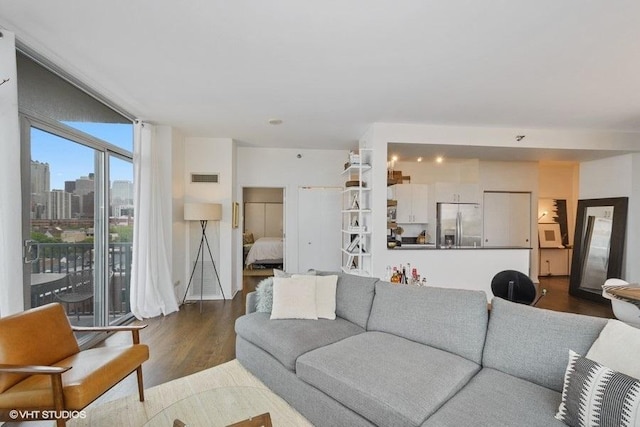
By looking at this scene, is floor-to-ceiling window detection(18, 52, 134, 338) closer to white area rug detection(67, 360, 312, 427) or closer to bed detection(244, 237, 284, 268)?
white area rug detection(67, 360, 312, 427)

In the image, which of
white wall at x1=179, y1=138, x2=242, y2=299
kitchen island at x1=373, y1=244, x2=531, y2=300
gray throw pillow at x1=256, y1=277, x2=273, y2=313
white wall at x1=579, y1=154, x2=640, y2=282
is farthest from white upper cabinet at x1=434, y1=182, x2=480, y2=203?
gray throw pillow at x1=256, y1=277, x2=273, y2=313

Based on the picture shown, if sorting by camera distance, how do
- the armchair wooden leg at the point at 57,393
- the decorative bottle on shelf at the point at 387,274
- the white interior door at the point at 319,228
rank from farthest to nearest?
the white interior door at the point at 319,228 → the decorative bottle on shelf at the point at 387,274 → the armchair wooden leg at the point at 57,393

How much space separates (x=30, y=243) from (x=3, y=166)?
0.76 meters

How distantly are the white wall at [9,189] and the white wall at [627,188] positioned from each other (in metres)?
7.65

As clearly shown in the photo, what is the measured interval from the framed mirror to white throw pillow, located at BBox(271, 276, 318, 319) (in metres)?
5.31

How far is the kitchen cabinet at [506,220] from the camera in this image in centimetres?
636

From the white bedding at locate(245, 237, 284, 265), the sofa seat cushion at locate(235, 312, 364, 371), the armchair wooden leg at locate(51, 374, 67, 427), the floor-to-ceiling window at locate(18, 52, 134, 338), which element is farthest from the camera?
the white bedding at locate(245, 237, 284, 265)

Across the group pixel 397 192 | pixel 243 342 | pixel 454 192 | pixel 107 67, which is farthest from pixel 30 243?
pixel 454 192

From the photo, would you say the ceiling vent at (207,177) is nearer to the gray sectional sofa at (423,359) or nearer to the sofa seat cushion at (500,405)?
the gray sectional sofa at (423,359)

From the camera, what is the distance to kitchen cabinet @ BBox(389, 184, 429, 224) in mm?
6473

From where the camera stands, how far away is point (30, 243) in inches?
92.2

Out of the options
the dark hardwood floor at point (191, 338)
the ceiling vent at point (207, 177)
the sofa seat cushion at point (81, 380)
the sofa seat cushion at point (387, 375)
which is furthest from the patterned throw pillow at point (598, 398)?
the ceiling vent at point (207, 177)

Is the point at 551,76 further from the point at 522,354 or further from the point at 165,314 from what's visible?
the point at 165,314

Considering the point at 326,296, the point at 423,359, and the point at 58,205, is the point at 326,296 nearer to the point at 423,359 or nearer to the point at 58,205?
the point at 423,359
